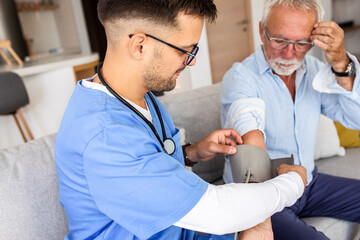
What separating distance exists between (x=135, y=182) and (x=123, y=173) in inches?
1.3

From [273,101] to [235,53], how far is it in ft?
13.6

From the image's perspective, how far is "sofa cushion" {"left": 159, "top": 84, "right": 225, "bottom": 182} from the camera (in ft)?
5.70

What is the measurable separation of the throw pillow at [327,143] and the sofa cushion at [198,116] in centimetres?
60

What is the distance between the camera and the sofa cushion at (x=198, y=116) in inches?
68.4

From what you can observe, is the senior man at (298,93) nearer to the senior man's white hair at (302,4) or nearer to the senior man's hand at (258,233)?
the senior man's white hair at (302,4)

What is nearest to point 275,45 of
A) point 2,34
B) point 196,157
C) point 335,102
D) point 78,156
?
point 335,102

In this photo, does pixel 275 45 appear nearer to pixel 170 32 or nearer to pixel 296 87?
pixel 296 87

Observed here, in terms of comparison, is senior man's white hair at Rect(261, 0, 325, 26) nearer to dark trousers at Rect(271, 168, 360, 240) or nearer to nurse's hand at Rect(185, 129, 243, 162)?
nurse's hand at Rect(185, 129, 243, 162)

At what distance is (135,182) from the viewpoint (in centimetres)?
73

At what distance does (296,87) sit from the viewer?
150cm

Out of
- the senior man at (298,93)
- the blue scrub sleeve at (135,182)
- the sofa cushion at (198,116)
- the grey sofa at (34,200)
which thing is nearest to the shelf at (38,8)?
the sofa cushion at (198,116)

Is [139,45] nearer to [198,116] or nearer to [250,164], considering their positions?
[250,164]

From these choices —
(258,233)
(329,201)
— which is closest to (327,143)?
(329,201)

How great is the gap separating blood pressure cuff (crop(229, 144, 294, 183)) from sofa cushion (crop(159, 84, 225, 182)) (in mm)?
677
